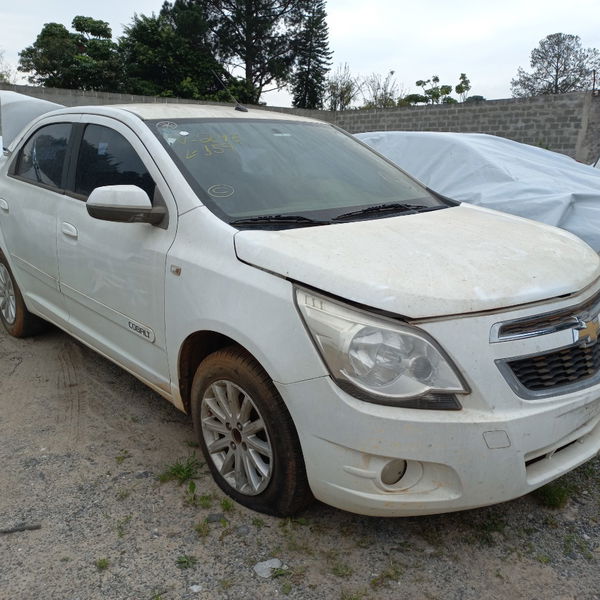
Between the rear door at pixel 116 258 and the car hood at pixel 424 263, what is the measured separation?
2.02 ft

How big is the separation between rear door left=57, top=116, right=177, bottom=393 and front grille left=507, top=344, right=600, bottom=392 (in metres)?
1.56

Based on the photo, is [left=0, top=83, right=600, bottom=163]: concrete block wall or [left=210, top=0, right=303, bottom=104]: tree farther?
[left=210, top=0, right=303, bottom=104]: tree

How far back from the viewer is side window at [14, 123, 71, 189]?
11.6 ft

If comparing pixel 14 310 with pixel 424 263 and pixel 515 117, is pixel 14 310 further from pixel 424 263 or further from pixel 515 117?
pixel 515 117

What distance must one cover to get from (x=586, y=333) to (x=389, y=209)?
1123mm

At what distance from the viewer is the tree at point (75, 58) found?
28.5 meters

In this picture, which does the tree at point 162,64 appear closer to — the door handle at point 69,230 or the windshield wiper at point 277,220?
the door handle at point 69,230

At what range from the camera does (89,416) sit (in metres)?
3.31

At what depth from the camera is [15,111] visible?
6.67m

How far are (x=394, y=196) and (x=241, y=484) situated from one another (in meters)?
1.68

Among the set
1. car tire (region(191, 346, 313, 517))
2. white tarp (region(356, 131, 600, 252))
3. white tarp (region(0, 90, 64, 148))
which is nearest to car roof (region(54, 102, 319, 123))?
car tire (region(191, 346, 313, 517))

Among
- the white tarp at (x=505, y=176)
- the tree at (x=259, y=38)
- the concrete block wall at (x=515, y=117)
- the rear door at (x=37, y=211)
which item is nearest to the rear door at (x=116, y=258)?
the rear door at (x=37, y=211)

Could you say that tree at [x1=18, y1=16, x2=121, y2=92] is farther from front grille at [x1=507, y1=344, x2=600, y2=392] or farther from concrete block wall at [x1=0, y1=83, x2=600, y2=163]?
front grille at [x1=507, y1=344, x2=600, y2=392]

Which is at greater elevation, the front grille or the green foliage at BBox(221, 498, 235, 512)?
the front grille
